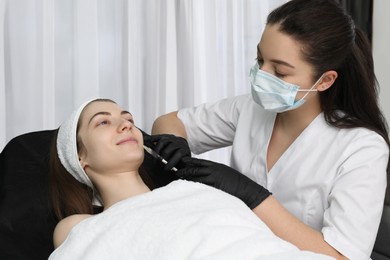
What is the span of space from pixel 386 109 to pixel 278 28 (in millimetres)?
2092

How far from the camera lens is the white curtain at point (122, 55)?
223 centimetres

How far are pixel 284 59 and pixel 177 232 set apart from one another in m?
0.59

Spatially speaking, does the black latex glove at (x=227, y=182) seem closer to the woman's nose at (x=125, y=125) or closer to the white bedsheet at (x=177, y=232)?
the white bedsheet at (x=177, y=232)

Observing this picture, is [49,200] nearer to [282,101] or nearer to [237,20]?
[282,101]

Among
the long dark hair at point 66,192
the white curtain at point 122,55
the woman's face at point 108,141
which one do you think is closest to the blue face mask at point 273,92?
the woman's face at point 108,141

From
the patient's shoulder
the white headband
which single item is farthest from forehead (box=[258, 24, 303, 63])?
the patient's shoulder

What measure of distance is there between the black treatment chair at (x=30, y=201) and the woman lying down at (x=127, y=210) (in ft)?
0.17

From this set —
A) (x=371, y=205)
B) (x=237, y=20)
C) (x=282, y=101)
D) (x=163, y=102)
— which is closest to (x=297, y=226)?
(x=371, y=205)

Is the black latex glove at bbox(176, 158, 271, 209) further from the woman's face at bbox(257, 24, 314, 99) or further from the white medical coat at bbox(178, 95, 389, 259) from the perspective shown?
the woman's face at bbox(257, 24, 314, 99)

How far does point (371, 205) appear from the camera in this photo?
1.39m

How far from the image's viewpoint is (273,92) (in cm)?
152

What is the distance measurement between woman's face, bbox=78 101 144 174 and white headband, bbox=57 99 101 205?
2 cm

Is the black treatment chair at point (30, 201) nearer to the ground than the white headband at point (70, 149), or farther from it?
nearer to the ground

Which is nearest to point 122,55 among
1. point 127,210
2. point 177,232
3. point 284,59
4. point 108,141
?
point 108,141
